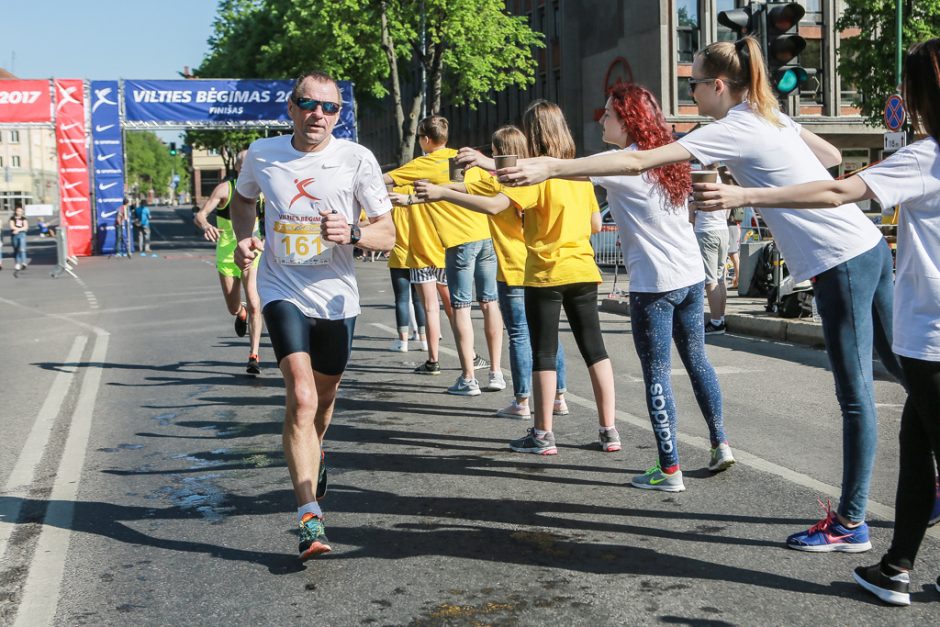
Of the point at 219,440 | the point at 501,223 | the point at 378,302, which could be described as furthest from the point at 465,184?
the point at 378,302

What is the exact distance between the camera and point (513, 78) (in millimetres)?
45031

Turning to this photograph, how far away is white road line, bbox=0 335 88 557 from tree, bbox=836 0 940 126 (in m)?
29.1

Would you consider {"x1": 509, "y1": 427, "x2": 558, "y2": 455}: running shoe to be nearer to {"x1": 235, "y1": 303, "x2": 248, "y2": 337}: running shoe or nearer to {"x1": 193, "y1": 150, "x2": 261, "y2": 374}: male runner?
{"x1": 193, "y1": 150, "x2": 261, "y2": 374}: male runner

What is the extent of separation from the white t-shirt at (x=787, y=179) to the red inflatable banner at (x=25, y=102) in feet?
126

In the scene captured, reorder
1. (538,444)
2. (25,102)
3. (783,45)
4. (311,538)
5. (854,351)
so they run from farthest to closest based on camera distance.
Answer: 1. (25,102)
2. (783,45)
3. (538,444)
4. (311,538)
5. (854,351)

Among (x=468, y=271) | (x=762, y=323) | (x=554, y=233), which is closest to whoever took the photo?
(x=554, y=233)

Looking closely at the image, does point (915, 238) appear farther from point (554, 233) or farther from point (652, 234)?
point (554, 233)

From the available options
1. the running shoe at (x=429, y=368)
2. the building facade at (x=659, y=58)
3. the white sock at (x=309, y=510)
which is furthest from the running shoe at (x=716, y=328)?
the building facade at (x=659, y=58)

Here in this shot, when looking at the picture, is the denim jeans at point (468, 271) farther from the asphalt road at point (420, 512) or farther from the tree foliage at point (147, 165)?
the tree foliage at point (147, 165)

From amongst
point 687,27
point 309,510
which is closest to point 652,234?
point 309,510

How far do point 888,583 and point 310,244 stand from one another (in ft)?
8.56

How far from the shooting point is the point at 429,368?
10188mm

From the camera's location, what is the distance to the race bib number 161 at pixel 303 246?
498 centimetres

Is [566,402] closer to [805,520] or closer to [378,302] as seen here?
[805,520]
